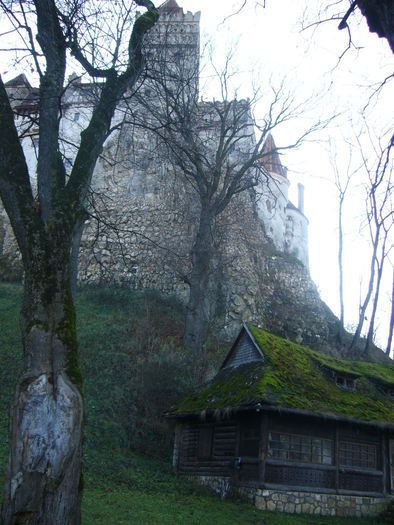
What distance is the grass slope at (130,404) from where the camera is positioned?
11086 mm

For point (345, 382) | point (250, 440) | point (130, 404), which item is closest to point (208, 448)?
point (250, 440)

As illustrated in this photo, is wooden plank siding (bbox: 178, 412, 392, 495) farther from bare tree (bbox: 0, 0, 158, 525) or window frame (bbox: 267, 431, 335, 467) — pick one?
bare tree (bbox: 0, 0, 158, 525)

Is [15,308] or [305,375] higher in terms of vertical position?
[15,308]

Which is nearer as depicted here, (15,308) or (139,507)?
(139,507)

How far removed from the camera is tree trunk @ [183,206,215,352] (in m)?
20.1

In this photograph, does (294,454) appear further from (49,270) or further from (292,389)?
(49,270)

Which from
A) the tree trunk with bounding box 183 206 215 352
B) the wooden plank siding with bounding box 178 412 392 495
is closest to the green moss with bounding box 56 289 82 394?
the wooden plank siding with bounding box 178 412 392 495

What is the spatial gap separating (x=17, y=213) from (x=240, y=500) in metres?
9.89

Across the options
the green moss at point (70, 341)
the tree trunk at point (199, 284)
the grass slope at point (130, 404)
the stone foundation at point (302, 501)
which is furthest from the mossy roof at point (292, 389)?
the green moss at point (70, 341)

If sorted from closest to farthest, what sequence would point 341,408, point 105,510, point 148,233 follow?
1. point 105,510
2. point 341,408
3. point 148,233

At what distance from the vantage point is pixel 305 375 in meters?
15.5

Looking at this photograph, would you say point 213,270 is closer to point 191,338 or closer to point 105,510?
point 191,338

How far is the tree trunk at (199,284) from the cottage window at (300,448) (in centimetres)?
652

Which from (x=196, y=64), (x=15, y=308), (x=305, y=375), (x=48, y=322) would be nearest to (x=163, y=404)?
(x=305, y=375)
